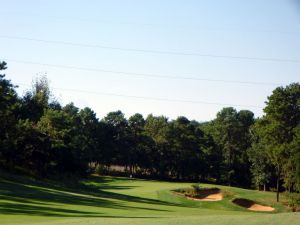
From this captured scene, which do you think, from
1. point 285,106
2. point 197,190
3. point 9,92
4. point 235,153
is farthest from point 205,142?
point 9,92

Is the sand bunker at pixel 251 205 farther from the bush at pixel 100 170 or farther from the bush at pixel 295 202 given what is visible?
the bush at pixel 100 170

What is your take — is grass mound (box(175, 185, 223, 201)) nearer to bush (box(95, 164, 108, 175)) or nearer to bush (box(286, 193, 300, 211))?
bush (box(286, 193, 300, 211))

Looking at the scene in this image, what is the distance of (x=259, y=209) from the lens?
173ft

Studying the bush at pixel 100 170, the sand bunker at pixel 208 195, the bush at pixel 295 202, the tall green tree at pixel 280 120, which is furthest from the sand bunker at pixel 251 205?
the bush at pixel 100 170

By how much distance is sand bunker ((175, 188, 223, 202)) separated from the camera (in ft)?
183

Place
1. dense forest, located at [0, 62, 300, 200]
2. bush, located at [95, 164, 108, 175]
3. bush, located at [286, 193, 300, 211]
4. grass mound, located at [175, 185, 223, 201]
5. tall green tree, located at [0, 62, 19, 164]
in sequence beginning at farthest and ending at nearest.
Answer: bush, located at [95, 164, 108, 175], dense forest, located at [0, 62, 300, 200], grass mound, located at [175, 185, 223, 201], bush, located at [286, 193, 300, 211], tall green tree, located at [0, 62, 19, 164]

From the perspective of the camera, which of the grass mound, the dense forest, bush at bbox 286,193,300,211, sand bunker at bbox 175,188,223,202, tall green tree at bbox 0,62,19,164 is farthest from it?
the dense forest

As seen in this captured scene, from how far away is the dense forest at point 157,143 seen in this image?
62719 millimetres

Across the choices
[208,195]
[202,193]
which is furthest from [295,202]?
[202,193]

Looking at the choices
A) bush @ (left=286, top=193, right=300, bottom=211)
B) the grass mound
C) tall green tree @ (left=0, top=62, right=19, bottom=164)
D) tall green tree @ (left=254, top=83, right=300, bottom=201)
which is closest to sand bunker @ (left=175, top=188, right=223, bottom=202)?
the grass mound

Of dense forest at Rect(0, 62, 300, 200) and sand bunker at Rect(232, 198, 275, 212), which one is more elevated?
dense forest at Rect(0, 62, 300, 200)

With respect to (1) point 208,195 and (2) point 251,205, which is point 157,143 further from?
(2) point 251,205

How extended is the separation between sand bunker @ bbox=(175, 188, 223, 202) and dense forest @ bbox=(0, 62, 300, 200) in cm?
947

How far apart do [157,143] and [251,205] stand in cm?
→ 5598
